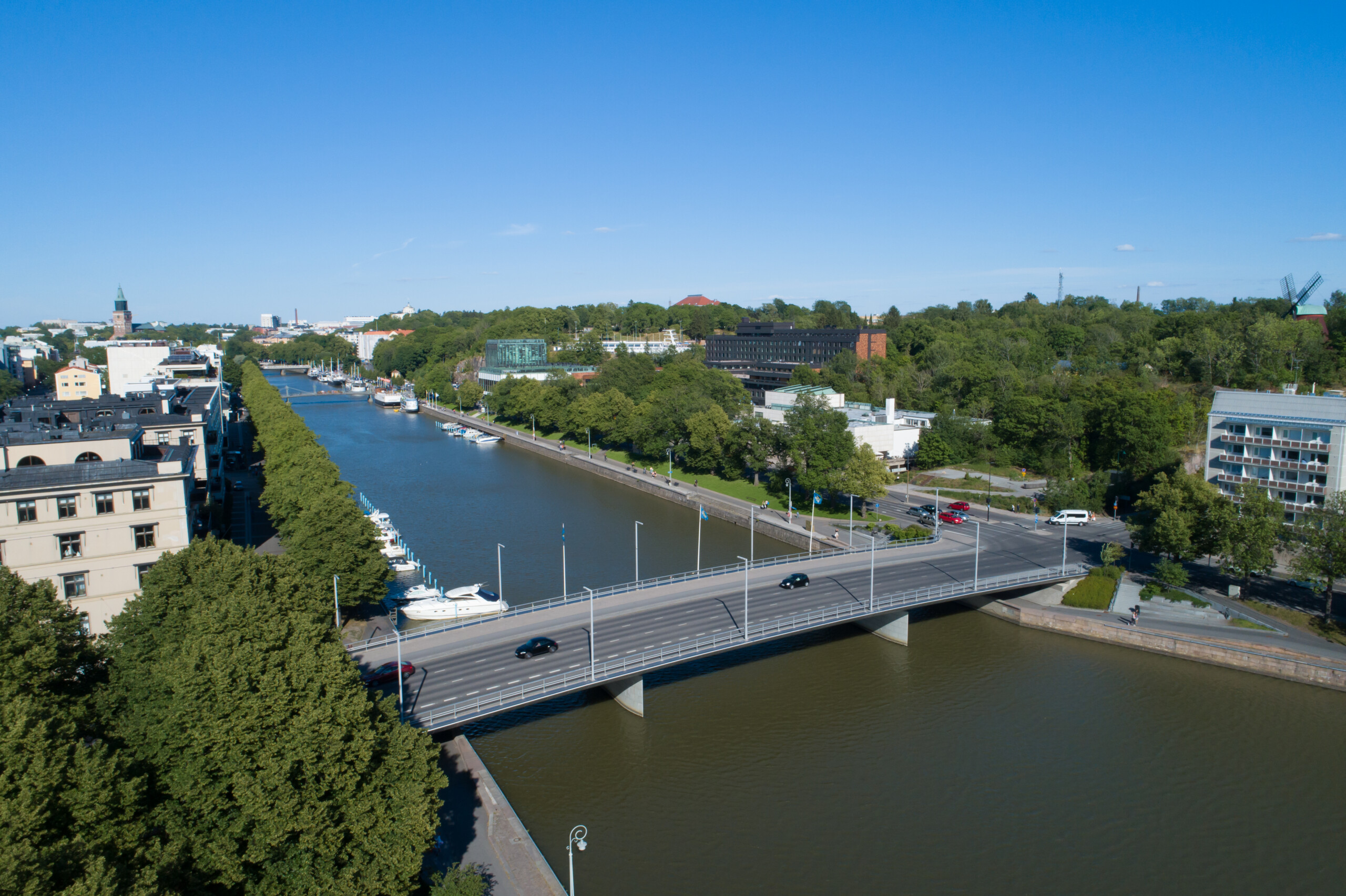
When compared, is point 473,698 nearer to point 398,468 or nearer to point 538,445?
point 398,468

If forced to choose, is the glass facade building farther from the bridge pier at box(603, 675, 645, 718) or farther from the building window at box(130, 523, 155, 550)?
the bridge pier at box(603, 675, 645, 718)

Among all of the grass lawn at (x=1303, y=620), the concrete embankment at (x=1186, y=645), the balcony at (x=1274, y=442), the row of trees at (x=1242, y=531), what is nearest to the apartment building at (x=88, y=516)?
the concrete embankment at (x=1186, y=645)

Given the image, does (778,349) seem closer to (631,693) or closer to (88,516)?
(631,693)

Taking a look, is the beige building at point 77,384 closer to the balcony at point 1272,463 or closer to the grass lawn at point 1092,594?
the grass lawn at point 1092,594

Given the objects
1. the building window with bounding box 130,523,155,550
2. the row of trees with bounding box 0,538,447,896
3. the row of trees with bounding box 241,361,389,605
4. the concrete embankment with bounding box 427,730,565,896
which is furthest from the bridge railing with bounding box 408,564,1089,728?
the building window with bounding box 130,523,155,550

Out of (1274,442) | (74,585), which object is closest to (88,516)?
(74,585)

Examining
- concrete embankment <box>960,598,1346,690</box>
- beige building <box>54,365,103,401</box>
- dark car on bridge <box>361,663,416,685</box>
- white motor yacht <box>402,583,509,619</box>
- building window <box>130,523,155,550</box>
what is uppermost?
beige building <box>54,365,103,401</box>
